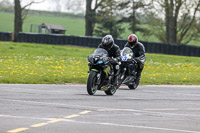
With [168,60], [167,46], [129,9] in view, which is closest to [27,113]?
[168,60]

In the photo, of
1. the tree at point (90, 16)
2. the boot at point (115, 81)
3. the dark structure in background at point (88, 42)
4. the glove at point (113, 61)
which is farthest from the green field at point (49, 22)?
the glove at point (113, 61)

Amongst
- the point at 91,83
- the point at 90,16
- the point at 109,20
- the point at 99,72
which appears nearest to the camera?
the point at 91,83

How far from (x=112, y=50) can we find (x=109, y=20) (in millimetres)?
42441

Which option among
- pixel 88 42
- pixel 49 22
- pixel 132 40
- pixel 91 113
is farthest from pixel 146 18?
pixel 91 113

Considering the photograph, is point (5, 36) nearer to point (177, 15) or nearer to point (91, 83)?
point (177, 15)

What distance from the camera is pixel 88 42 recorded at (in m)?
41.2

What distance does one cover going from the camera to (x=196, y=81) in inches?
818

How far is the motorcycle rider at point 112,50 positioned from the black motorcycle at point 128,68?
3.31ft

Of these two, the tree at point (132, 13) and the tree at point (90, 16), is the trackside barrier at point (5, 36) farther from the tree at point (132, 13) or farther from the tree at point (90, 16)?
the tree at point (132, 13)

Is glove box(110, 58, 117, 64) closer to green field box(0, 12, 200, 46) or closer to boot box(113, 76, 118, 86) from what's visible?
boot box(113, 76, 118, 86)

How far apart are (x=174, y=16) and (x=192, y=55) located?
1038 cm

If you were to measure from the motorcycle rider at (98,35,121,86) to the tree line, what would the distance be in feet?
116

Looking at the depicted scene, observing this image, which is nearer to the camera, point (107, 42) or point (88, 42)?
point (107, 42)

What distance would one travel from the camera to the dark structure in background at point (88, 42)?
132ft
